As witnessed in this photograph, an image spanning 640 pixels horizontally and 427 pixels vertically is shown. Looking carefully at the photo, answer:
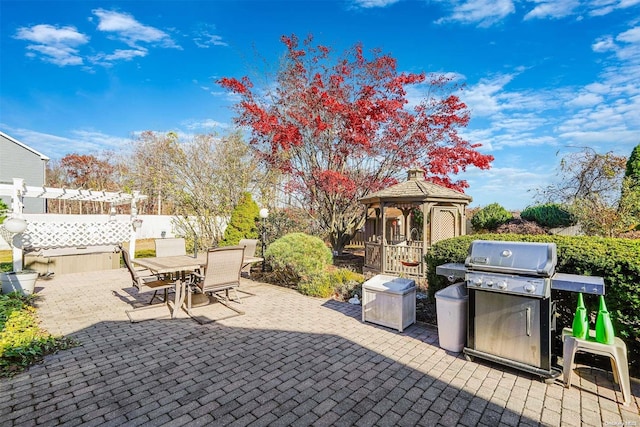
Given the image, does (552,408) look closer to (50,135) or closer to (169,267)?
(169,267)

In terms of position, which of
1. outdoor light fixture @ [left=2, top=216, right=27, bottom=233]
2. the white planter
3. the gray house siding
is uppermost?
the gray house siding

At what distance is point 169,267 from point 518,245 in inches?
204

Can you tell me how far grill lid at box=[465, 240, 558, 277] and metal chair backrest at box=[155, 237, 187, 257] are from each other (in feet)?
20.6

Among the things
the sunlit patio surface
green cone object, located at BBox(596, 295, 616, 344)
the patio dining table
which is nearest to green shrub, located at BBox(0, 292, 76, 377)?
the sunlit patio surface

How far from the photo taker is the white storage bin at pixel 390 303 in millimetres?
4504

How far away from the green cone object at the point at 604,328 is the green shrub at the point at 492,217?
12340 mm

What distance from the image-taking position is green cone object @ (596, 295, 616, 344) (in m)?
2.77

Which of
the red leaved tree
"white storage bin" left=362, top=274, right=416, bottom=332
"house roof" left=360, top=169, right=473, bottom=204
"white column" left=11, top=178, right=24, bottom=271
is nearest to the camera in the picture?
"white storage bin" left=362, top=274, right=416, bottom=332

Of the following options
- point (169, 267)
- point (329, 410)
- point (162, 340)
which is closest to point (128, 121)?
point (169, 267)

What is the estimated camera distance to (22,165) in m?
16.4

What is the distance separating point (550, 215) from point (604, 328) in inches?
485

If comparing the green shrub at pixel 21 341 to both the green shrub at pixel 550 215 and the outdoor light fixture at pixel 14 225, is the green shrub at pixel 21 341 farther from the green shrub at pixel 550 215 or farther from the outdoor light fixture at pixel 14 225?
the green shrub at pixel 550 215

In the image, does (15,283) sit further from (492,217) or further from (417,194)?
(492,217)

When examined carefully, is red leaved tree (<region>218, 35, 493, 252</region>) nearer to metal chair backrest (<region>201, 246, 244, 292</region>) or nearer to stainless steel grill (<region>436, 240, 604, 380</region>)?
metal chair backrest (<region>201, 246, 244, 292</region>)
